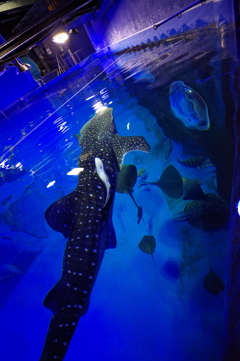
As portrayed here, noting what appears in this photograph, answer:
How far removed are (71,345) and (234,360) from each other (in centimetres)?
196

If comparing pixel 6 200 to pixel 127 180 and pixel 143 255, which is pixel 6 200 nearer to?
pixel 127 180

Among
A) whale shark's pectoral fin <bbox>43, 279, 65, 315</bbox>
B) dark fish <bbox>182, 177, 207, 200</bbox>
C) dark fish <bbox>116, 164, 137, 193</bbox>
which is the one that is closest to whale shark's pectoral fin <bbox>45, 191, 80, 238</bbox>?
whale shark's pectoral fin <bbox>43, 279, 65, 315</bbox>

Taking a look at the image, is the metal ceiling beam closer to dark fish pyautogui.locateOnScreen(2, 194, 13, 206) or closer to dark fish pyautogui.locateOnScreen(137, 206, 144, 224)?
dark fish pyautogui.locateOnScreen(2, 194, 13, 206)

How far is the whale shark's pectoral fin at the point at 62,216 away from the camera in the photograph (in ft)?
10.6

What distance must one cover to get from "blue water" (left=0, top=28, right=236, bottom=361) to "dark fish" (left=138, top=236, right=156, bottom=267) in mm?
78

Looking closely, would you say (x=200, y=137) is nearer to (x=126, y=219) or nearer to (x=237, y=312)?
(x=126, y=219)

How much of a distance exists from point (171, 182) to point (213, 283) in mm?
1687

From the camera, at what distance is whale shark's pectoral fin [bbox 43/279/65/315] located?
8.23 ft

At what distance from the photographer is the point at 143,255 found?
2895mm

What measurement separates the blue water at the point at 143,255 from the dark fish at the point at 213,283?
0.17 feet

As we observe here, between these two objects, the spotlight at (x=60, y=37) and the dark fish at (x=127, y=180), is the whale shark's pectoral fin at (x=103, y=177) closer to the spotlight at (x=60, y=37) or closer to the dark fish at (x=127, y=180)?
the dark fish at (x=127, y=180)

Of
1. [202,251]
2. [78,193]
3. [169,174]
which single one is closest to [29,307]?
[78,193]

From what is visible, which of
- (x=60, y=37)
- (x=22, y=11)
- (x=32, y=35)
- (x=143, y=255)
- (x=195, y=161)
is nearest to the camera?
(x=143, y=255)

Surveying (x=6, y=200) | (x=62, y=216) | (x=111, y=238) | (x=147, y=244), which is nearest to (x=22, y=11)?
(x=6, y=200)
